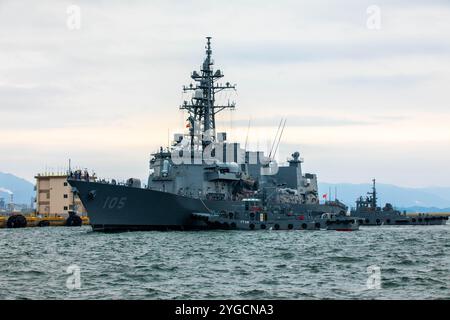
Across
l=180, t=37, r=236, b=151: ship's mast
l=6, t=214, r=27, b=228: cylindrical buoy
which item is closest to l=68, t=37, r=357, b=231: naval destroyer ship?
l=180, t=37, r=236, b=151: ship's mast

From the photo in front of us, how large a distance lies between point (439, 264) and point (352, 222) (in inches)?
1315

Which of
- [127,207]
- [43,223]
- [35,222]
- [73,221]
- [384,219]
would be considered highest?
[127,207]

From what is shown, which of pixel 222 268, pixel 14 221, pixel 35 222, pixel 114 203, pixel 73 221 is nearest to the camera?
pixel 222 268

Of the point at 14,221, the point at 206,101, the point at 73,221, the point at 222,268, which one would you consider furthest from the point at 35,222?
the point at 222,268

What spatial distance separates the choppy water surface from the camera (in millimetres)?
24969

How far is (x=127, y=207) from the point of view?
5678 cm

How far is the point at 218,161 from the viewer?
2537 inches

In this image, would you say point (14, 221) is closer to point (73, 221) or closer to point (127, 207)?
point (73, 221)

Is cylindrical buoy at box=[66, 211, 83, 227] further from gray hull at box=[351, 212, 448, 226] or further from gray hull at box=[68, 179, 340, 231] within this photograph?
gray hull at box=[351, 212, 448, 226]

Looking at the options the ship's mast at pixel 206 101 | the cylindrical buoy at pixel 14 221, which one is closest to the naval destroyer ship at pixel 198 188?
the ship's mast at pixel 206 101

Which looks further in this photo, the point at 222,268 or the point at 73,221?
the point at 73,221

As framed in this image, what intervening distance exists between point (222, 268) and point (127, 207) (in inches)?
1007
